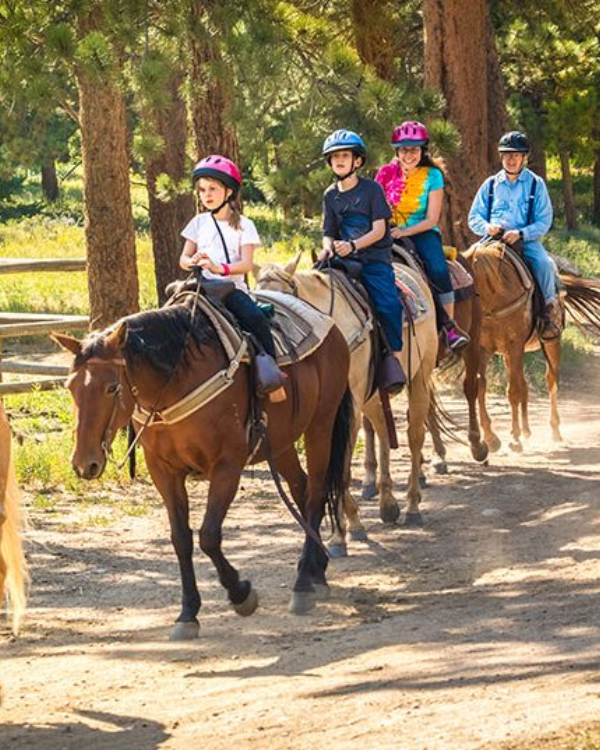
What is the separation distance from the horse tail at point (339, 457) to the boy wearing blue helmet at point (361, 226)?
1126mm

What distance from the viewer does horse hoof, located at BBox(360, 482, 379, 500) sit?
13.1m

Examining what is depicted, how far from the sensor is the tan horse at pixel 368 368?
10766 mm

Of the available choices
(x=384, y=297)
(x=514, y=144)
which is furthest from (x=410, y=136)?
(x=514, y=144)

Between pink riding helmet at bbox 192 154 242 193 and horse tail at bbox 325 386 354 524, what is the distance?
1.70 metres

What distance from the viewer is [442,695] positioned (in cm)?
729

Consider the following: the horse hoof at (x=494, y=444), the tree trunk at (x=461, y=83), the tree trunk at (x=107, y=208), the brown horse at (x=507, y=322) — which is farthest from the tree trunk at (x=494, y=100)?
the horse hoof at (x=494, y=444)

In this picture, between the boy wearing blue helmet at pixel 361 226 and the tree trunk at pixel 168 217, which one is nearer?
the boy wearing blue helmet at pixel 361 226

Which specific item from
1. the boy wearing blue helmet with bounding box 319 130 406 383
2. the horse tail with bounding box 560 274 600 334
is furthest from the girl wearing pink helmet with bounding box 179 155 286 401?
the horse tail with bounding box 560 274 600 334

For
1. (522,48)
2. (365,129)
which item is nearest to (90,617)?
(365,129)

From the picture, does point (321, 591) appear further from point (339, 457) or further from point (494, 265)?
point (494, 265)

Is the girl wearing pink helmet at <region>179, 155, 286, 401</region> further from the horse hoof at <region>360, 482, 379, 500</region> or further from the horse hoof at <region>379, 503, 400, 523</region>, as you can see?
the horse hoof at <region>360, 482, 379, 500</region>

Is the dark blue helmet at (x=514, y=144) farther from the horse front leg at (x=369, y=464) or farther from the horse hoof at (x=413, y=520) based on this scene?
the horse hoof at (x=413, y=520)

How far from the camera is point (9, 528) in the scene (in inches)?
313

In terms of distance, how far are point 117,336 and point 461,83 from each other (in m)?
12.2
